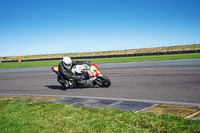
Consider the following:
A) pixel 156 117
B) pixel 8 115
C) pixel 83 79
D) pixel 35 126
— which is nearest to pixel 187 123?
pixel 156 117

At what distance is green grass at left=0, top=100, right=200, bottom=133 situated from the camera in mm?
3602

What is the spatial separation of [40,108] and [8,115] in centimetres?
80

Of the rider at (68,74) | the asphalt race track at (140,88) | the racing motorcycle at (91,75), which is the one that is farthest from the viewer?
the rider at (68,74)

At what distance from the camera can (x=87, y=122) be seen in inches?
161

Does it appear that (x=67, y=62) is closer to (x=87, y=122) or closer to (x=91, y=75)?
(x=91, y=75)

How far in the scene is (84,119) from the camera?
427 cm

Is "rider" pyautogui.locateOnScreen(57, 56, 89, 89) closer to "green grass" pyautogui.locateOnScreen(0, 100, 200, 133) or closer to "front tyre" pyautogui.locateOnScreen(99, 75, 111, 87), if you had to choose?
"front tyre" pyautogui.locateOnScreen(99, 75, 111, 87)

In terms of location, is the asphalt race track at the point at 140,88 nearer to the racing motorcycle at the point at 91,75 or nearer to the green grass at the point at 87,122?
the racing motorcycle at the point at 91,75

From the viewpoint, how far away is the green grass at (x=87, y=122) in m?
3.60

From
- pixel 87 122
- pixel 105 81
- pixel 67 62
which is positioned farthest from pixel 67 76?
pixel 87 122

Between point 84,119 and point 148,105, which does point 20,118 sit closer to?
point 84,119

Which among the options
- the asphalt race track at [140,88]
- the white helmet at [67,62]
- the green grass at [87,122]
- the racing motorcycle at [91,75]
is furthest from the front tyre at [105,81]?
the green grass at [87,122]

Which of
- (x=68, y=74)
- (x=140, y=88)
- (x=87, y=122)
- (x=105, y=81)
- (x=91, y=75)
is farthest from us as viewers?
(x=68, y=74)

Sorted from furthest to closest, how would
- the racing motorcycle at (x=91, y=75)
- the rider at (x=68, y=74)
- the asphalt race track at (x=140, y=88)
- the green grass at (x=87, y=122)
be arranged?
the rider at (x=68, y=74), the racing motorcycle at (x=91, y=75), the asphalt race track at (x=140, y=88), the green grass at (x=87, y=122)
